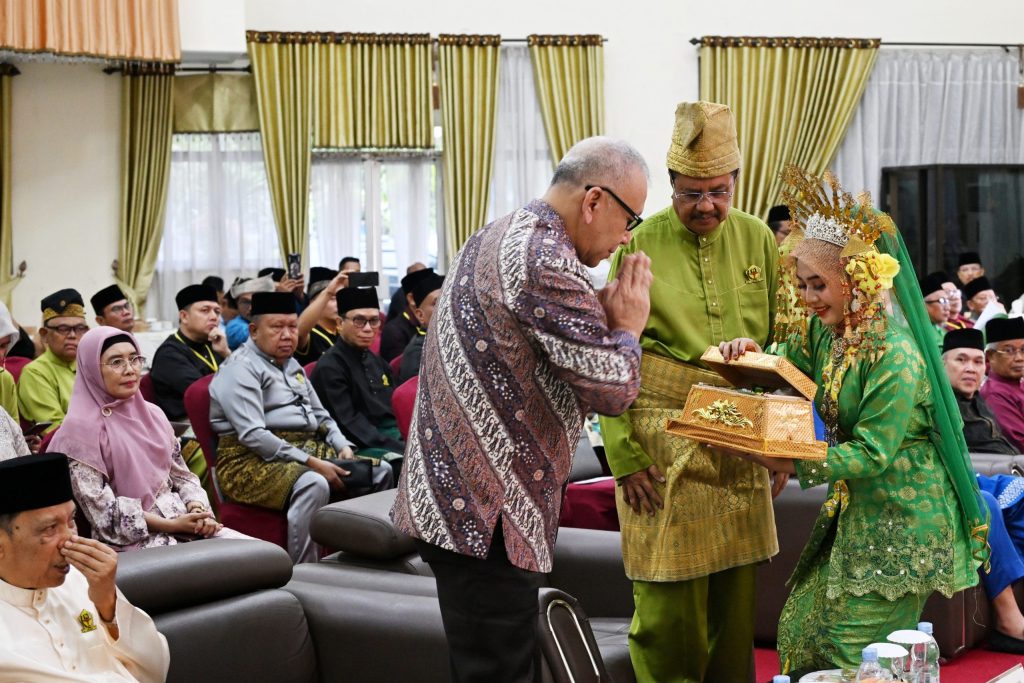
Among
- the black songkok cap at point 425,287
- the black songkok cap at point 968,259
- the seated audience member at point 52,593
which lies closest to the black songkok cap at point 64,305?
the black songkok cap at point 425,287

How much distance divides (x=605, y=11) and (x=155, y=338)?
4.61 m

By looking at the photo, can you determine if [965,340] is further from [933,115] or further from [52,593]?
[933,115]

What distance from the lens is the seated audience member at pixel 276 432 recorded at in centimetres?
479

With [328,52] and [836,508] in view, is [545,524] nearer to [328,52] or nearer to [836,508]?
[836,508]

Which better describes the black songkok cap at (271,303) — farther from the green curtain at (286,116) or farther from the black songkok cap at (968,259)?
the black songkok cap at (968,259)

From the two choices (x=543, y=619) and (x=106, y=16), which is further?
(x=106, y=16)

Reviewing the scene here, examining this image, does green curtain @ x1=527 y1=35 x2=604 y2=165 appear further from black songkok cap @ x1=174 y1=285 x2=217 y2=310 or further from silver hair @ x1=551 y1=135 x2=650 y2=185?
silver hair @ x1=551 y1=135 x2=650 y2=185

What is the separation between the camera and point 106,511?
3.78 m

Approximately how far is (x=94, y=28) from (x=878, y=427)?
7327mm

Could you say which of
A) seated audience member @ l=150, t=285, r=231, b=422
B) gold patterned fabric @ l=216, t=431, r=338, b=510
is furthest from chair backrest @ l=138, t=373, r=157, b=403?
gold patterned fabric @ l=216, t=431, r=338, b=510

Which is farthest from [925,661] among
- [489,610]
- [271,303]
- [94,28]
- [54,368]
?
[94,28]

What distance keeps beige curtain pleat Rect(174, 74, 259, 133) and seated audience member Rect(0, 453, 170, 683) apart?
7.66 meters

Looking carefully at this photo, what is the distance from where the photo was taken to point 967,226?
33.7 ft

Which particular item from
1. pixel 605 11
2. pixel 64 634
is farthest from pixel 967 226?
pixel 64 634
